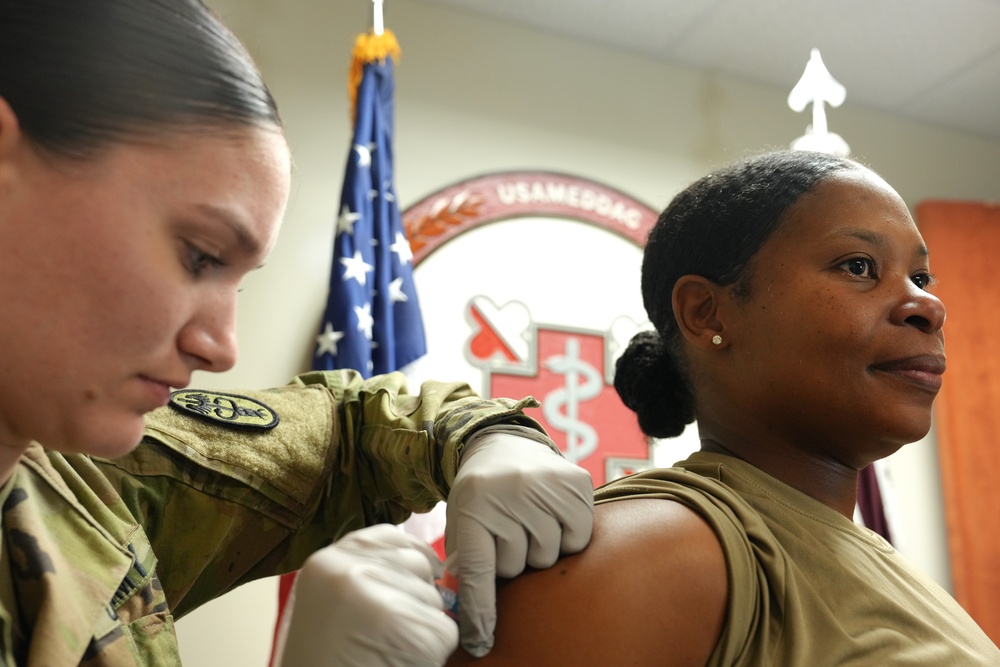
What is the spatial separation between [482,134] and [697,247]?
77.6 inches

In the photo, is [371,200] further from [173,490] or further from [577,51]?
[173,490]

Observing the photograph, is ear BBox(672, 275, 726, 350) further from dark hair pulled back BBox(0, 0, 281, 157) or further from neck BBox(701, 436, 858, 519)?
dark hair pulled back BBox(0, 0, 281, 157)

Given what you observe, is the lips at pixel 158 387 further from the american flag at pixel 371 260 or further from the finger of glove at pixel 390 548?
the american flag at pixel 371 260

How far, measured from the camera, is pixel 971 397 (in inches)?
140

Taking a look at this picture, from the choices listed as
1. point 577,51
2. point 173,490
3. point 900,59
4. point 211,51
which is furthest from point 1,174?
point 900,59

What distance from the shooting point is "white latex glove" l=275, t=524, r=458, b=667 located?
70 centimetres

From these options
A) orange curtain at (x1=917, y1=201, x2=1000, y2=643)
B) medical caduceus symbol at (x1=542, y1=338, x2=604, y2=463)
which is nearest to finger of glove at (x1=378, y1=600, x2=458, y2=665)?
→ medical caduceus symbol at (x1=542, y1=338, x2=604, y2=463)

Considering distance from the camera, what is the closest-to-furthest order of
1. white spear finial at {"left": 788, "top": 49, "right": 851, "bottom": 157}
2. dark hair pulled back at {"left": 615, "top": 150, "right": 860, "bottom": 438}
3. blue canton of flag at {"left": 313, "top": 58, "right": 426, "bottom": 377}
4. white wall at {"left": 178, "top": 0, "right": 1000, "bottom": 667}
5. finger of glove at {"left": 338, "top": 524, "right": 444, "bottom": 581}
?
finger of glove at {"left": 338, "top": 524, "right": 444, "bottom": 581}, dark hair pulled back at {"left": 615, "top": 150, "right": 860, "bottom": 438}, white spear finial at {"left": 788, "top": 49, "right": 851, "bottom": 157}, blue canton of flag at {"left": 313, "top": 58, "right": 426, "bottom": 377}, white wall at {"left": 178, "top": 0, "right": 1000, "bottom": 667}

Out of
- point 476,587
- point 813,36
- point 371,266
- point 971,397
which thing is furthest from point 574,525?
point 971,397

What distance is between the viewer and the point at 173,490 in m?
1.11

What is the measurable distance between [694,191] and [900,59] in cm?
276

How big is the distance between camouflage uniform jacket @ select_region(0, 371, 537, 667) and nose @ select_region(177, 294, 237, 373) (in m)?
0.25

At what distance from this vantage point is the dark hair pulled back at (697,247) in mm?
1164

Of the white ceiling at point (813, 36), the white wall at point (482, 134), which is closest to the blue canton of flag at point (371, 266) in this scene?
the white wall at point (482, 134)
